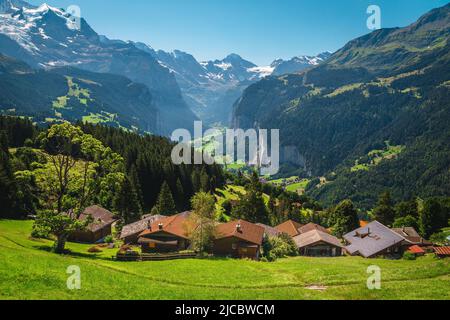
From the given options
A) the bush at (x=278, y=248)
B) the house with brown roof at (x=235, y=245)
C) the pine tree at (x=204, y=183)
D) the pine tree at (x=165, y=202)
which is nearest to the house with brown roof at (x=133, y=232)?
the house with brown roof at (x=235, y=245)

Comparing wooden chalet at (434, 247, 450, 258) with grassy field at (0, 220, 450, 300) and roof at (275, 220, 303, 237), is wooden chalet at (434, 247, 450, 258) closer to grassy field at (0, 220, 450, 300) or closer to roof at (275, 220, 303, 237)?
grassy field at (0, 220, 450, 300)

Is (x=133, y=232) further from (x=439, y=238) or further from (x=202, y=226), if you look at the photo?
(x=439, y=238)

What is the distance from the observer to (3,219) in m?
70.9

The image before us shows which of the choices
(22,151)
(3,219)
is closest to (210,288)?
(3,219)

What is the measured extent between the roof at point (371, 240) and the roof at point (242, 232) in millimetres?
21143

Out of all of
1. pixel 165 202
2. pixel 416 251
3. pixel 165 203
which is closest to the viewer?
pixel 416 251

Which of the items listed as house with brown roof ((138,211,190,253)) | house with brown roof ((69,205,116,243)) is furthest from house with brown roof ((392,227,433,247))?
house with brown roof ((69,205,116,243))

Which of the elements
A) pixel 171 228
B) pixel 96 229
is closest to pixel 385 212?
pixel 171 228

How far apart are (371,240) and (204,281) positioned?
5616 centimetres

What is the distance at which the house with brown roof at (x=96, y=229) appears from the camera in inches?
2953

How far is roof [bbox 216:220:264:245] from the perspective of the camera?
233 ft

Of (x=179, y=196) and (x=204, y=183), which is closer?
(x=179, y=196)

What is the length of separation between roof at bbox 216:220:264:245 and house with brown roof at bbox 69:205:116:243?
2280 centimetres

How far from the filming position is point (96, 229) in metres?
76.2
